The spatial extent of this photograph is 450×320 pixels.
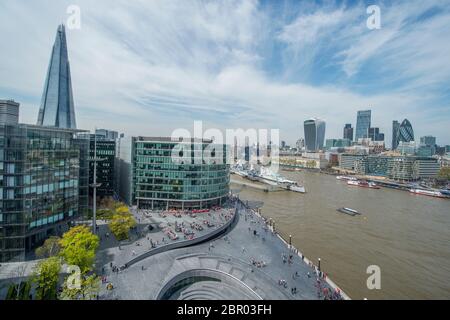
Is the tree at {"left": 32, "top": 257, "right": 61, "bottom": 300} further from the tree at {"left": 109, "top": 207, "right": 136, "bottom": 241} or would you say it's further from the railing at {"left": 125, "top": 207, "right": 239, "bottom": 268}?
the tree at {"left": 109, "top": 207, "right": 136, "bottom": 241}

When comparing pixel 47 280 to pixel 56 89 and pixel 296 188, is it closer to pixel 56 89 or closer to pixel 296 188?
pixel 296 188

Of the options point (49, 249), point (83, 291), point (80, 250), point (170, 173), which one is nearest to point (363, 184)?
point (170, 173)

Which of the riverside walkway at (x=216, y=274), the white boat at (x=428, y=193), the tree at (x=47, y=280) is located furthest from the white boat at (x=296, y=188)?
the tree at (x=47, y=280)
